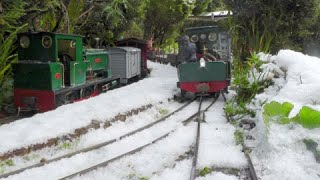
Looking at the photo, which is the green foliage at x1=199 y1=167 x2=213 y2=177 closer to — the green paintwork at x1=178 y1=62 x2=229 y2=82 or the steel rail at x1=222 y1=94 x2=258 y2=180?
the steel rail at x1=222 y1=94 x2=258 y2=180

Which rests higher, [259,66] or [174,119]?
[259,66]

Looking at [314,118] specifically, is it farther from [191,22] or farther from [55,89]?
[191,22]

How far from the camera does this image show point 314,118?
5484 millimetres

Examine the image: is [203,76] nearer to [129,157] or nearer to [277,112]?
[277,112]

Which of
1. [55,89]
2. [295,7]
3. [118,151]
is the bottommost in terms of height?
[118,151]

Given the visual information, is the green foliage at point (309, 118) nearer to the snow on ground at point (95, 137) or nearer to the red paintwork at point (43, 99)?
the snow on ground at point (95, 137)

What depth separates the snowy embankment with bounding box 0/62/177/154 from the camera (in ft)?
21.9

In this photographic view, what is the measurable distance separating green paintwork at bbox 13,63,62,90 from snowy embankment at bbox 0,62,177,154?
29.5 inches

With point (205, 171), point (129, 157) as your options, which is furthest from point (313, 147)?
point (129, 157)

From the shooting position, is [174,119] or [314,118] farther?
[174,119]

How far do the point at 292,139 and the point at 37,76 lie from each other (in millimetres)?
6375

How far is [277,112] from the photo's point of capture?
20.1 feet

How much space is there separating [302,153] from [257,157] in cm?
76

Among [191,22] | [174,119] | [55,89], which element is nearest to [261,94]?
[174,119]
